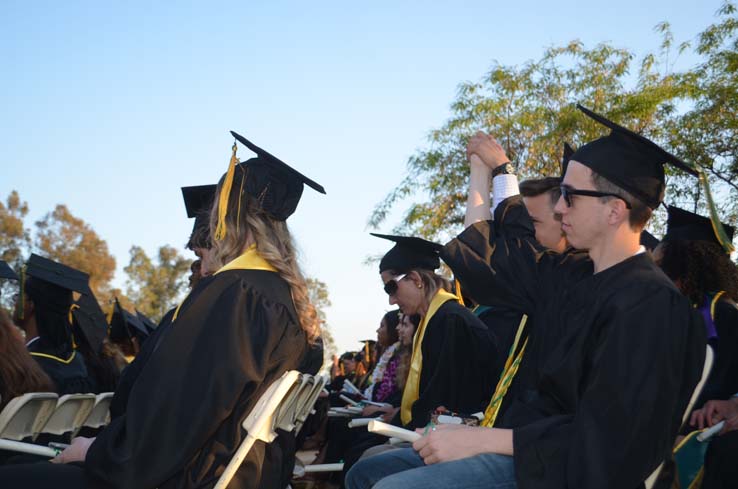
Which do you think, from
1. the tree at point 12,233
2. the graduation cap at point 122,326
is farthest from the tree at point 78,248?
the graduation cap at point 122,326

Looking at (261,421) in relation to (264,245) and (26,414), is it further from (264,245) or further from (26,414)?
(26,414)

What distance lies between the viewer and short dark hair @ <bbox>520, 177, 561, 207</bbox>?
3.66m

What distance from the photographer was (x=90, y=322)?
667 centimetres

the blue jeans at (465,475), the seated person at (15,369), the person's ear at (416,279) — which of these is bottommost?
the blue jeans at (465,475)

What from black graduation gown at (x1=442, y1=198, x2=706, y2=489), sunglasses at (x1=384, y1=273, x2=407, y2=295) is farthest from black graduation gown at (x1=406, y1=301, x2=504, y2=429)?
black graduation gown at (x1=442, y1=198, x2=706, y2=489)

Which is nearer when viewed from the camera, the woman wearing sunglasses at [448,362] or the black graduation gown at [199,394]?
the black graduation gown at [199,394]

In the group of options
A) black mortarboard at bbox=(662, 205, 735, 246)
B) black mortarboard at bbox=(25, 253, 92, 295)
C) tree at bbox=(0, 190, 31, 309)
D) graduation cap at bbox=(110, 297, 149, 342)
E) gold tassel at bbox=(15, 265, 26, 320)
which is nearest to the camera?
black mortarboard at bbox=(662, 205, 735, 246)

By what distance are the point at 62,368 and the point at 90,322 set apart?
1.38 metres

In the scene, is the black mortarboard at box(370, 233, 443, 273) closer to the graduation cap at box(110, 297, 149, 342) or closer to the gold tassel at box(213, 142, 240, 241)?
the gold tassel at box(213, 142, 240, 241)

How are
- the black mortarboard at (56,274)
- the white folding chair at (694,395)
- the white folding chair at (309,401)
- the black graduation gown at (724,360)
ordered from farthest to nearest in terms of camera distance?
the black mortarboard at (56,274) → the black graduation gown at (724,360) → the white folding chair at (309,401) → the white folding chair at (694,395)

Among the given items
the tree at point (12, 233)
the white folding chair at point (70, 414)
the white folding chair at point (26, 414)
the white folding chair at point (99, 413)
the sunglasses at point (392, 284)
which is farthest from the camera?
the tree at point (12, 233)

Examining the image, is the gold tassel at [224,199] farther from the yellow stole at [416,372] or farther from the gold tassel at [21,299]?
the gold tassel at [21,299]

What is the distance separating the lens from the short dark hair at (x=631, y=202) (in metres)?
2.71

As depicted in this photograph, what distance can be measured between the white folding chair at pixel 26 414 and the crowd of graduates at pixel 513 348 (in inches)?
7.0
